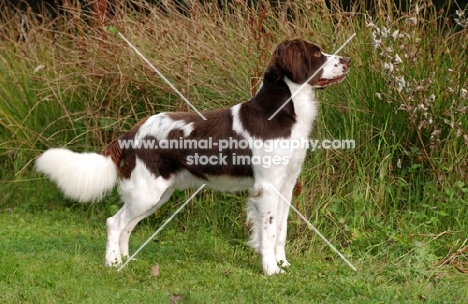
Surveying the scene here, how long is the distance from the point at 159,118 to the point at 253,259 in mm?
1277

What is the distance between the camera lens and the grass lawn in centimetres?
452

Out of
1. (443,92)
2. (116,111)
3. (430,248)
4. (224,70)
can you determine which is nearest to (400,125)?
(443,92)

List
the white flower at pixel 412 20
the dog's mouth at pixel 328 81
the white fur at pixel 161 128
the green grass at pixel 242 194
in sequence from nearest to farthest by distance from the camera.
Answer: the green grass at pixel 242 194 < the dog's mouth at pixel 328 81 < the white fur at pixel 161 128 < the white flower at pixel 412 20

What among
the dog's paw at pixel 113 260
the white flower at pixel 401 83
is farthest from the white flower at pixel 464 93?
the dog's paw at pixel 113 260

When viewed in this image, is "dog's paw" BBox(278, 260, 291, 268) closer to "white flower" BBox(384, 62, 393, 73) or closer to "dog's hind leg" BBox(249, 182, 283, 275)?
"dog's hind leg" BBox(249, 182, 283, 275)

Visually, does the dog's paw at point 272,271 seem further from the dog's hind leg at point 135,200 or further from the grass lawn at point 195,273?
the dog's hind leg at point 135,200

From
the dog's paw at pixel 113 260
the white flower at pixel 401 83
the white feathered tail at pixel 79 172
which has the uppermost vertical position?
the white flower at pixel 401 83

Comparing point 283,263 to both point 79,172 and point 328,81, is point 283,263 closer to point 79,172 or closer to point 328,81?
point 328,81

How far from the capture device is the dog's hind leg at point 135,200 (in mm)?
5297

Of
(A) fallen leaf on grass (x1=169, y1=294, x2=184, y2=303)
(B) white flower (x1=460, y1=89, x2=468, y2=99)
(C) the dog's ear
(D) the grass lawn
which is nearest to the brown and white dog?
(C) the dog's ear

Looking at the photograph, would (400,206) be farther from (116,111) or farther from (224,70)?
(116,111)

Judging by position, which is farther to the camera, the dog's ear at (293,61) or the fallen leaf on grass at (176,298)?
the dog's ear at (293,61)

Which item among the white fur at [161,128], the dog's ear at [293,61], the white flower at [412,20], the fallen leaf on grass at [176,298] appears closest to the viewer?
the fallen leaf on grass at [176,298]

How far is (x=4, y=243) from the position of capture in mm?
5957
